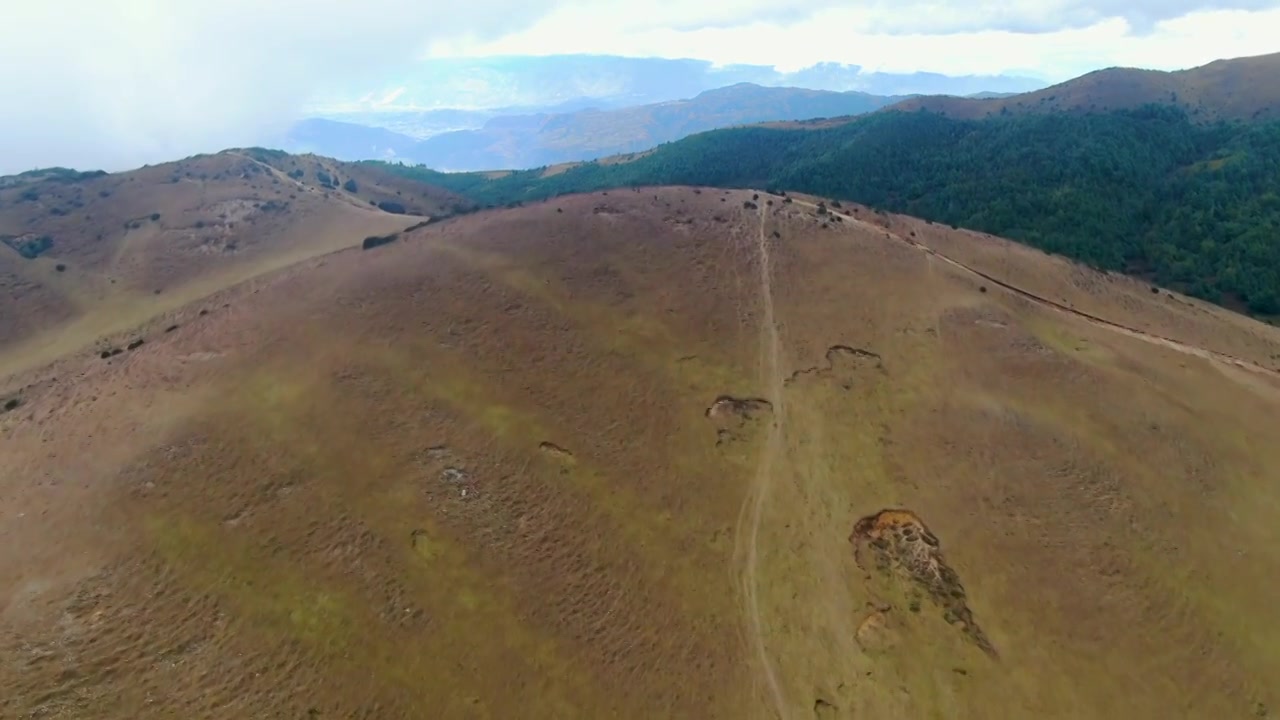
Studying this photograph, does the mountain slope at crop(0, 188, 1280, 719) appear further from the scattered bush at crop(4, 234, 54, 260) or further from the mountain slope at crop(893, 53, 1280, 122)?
the mountain slope at crop(893, 53, 1280, 122)

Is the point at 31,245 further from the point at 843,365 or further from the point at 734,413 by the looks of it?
the point at 843,365

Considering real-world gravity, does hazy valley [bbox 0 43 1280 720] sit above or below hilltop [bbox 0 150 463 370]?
below

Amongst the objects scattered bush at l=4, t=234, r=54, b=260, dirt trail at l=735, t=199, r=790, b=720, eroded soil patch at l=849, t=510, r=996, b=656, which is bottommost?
eroded soil patch at l=849, t=510, r=996, b=656

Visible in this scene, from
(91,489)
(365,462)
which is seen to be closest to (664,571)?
(365,462)

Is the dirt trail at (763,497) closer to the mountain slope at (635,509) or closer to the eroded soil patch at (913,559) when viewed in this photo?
the mountain slope at (635,509)

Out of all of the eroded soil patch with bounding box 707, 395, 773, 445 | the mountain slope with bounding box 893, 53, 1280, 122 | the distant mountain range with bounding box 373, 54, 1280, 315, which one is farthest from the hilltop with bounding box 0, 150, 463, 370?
the mountain slope with bounding box 893, 53, 1280, 122

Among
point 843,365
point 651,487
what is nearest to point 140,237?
point 651,487

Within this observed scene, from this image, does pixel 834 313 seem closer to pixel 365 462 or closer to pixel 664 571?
pixel 664 571
